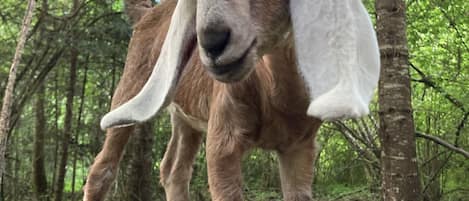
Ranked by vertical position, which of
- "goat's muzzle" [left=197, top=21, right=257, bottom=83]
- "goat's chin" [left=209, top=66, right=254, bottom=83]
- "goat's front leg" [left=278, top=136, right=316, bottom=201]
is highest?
"goat's muzzle" [left=197, top=21, right=257, bottom=83]

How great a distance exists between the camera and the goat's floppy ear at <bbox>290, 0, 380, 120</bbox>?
138 centimetres

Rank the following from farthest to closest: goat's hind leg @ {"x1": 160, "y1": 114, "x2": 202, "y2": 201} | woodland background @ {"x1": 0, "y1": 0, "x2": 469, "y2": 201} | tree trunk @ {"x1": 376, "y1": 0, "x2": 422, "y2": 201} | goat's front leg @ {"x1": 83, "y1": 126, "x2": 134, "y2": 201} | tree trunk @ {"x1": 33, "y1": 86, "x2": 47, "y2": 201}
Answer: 1. tree trunk @ {"x1": 33, "y1": 86, "x2": 47, "y2": 201}
2. woodland background @ {"x1": 0, "y1": 0, "x2": 469, "y2": 201}
3. goat's hind leg @ {"x1": 160, "y1": 114, "x2": 202, "y2": 201}
4. goat's front leg @ {"x1": 83, "y1": 126, "x2": 134, "y2": 201}
5. tree trunk @ {"x1": 376, "y1": 0, "x2": 422, "y2": 201}

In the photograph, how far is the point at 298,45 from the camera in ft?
4.87

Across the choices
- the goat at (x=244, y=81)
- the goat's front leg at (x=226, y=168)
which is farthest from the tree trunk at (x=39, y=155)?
the goat's front leg at (x=226, y=168)

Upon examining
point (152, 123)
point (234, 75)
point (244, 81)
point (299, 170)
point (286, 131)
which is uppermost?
point (152, 123)

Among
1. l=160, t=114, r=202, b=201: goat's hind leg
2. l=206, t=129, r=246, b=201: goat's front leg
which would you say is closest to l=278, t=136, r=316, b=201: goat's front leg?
l=206, t=129, r=246, b=201: goat's front leg

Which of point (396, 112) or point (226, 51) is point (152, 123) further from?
point (226, 51)

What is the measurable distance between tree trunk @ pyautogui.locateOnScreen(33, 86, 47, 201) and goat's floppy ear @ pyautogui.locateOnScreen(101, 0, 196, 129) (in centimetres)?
897

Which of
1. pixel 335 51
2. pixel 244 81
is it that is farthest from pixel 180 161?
pixel 335 51

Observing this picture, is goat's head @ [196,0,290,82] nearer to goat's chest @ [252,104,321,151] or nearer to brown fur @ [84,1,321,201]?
brown fur @ [84,1,321,201]

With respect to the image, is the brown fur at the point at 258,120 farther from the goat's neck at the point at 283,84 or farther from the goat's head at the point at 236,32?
the goat's head at the point at 236,32

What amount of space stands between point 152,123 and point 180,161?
3422 mm

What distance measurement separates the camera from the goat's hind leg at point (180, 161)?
15.7 feet

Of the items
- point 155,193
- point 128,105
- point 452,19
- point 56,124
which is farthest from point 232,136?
point 56,124
